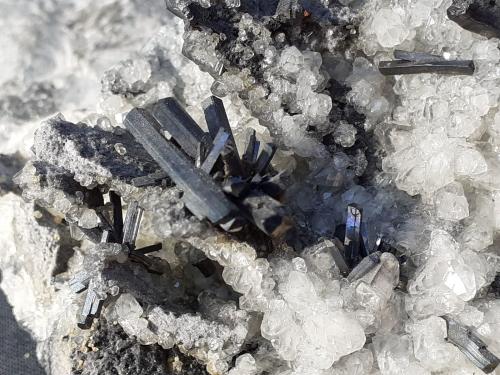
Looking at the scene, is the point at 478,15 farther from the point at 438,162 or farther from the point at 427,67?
the point at 438,162

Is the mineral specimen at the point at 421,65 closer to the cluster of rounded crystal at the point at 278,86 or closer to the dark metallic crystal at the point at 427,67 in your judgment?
the dark metallic crystal at the point at 427,67

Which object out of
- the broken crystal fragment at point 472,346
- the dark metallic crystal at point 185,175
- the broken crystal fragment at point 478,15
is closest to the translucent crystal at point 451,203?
the broken crystal fragment at point 472,346

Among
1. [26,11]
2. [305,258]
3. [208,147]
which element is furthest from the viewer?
[26,11]

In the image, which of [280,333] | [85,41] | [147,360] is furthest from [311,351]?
[85,41]

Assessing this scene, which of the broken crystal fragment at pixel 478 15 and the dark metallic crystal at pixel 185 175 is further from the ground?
the broken crystal fragment at pixel 478 15

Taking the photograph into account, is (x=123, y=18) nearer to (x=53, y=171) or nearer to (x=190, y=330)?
(x=53, y=171)

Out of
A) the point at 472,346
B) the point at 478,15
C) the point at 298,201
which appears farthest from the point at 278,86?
the point at 472,346
